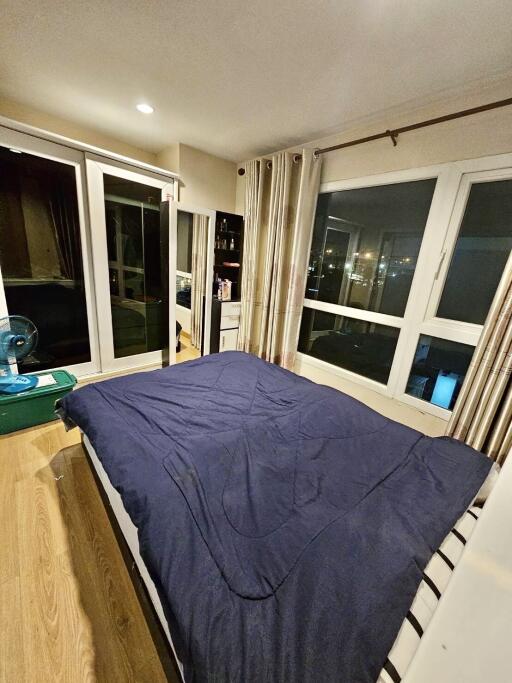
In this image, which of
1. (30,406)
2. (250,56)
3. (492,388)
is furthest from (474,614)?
(30,406)

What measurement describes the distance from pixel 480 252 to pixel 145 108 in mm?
2810

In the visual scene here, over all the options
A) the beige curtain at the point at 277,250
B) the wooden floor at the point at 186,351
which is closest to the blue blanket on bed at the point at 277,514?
the beige curtain at the point at 277,250

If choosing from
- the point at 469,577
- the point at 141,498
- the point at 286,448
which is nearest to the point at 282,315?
the point at 286,448

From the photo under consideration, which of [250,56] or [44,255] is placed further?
[44,255]

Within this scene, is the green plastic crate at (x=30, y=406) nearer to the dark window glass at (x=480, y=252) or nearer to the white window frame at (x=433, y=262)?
the white window frame at (x=433, y=262)

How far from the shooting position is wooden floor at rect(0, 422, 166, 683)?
0.96 metres

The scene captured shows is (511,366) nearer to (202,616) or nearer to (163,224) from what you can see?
(202,616)

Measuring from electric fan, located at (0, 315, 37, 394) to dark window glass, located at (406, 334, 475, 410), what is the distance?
304 cm

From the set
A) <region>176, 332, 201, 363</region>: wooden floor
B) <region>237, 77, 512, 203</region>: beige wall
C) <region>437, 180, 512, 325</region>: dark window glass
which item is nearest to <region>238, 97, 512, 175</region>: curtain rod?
<region>237, 77, 512, 203</region>: beige wall

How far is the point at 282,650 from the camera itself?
65 centimetres

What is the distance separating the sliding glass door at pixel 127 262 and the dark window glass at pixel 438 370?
2633 millimetres

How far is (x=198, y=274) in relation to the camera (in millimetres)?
3605

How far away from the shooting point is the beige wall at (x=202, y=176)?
9.74 feet

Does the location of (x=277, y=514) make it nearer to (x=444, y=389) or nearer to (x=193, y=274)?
(x=444, y=389)
